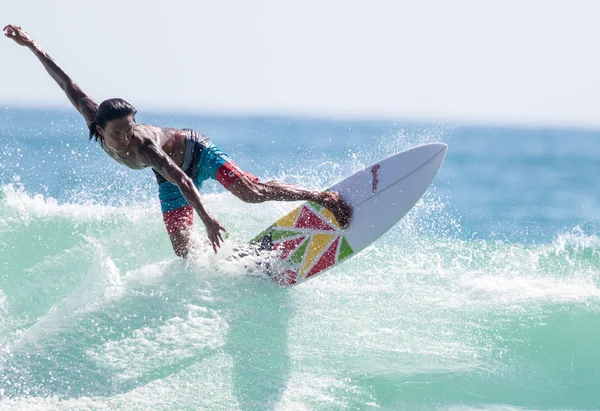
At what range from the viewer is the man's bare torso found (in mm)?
5051

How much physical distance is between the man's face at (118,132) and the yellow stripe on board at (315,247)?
1958 millimetres

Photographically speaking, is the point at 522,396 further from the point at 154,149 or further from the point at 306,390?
the point at 154,149

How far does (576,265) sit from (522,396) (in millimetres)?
2657

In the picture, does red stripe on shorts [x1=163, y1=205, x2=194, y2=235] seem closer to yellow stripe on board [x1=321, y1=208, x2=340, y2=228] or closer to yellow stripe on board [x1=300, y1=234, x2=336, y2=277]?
yellow stripe on board [x1=300, y1=234, x2=336, y2=277]

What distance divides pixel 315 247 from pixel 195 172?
123cm

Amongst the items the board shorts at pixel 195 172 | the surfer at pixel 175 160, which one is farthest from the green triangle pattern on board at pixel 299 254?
the board shorts at pixel 195 172

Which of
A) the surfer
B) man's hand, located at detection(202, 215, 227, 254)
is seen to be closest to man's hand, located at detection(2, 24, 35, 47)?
the surfer

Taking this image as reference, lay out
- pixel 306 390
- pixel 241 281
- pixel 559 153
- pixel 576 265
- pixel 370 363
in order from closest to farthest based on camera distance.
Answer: pixel 306 390 → pixel 370 363 → pixel 241 281 → pixel 576 265 → pixel 559 153

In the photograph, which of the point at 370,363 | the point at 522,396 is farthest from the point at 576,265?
the point at 370,363

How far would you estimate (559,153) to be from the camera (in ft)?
134

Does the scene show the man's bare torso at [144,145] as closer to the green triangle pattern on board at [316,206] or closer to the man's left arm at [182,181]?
the man's left arm at [182,181]

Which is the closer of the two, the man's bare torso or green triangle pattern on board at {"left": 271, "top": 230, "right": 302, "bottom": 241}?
the man's bare torso

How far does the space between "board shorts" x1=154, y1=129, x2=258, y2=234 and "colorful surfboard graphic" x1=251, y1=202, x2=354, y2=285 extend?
754 mm

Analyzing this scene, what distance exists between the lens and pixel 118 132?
4949mm
